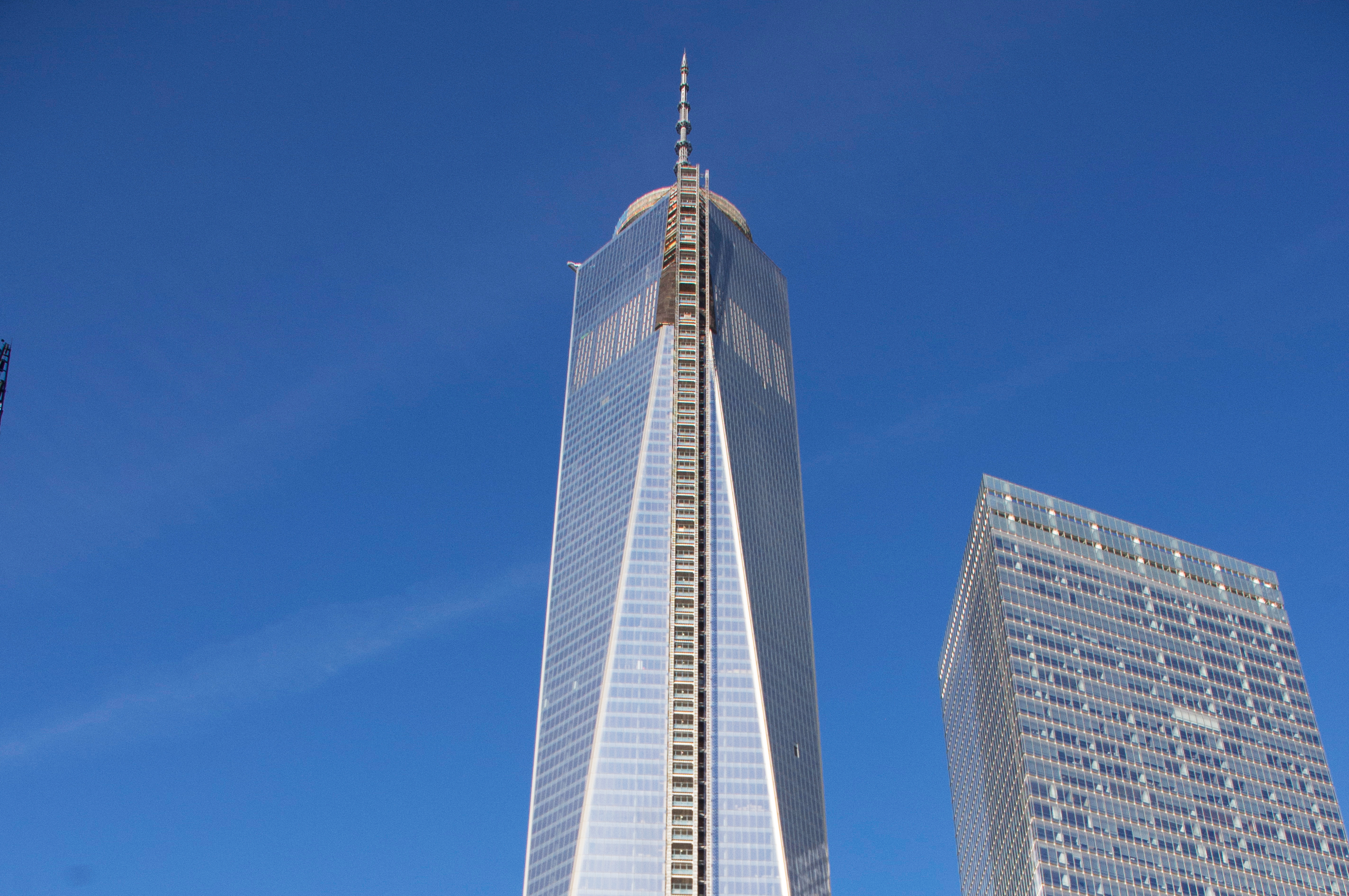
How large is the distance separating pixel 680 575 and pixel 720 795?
31.0 metres

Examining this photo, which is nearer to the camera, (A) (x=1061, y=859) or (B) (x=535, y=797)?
(A) (x=1061, y=859)

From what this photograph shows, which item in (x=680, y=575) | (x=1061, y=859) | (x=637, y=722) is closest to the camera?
(x=1061, y=859)

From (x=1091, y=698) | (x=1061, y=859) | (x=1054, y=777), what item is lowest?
(x=1061, y=859)

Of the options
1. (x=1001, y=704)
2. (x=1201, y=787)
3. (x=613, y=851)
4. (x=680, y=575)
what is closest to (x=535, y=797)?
(x=613, y=851)

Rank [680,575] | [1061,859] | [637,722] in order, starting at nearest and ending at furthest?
[1061,859] < [637,722] < [680,575]

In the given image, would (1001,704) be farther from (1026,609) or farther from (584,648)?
(584,648)

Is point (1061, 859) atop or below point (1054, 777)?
below

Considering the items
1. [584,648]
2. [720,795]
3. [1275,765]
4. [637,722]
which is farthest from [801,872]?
[1275,765]

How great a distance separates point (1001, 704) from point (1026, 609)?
13648 mm

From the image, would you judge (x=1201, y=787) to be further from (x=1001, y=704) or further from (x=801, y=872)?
(x=801, y=872)

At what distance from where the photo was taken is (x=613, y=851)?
17575 centimetres

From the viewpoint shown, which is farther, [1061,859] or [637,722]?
[637,722]

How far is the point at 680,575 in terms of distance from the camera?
197750mm

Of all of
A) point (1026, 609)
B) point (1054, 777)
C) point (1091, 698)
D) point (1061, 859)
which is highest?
point (1026, 609)
